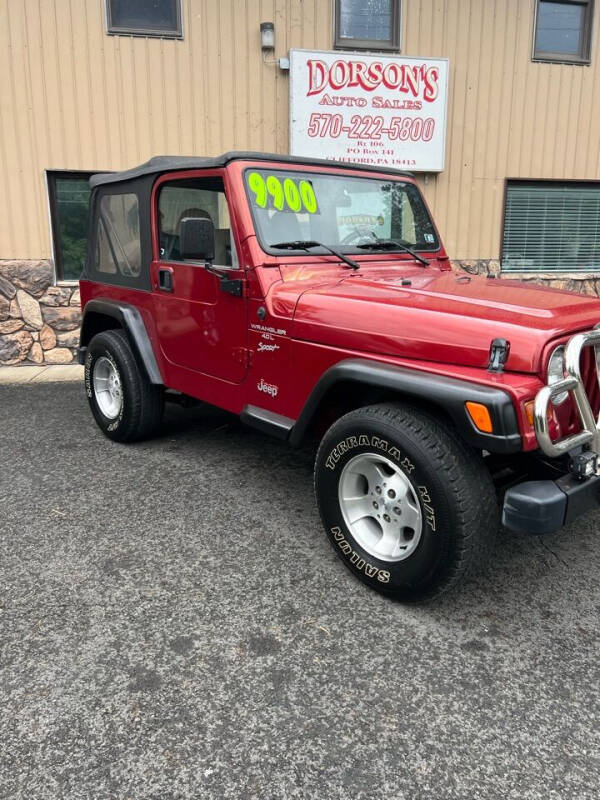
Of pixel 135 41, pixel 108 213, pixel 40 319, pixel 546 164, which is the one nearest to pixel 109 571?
pixel 108 213

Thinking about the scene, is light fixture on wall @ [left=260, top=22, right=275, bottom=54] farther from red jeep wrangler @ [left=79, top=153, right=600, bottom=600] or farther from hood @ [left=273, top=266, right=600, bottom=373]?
hood @ [left=273, top=266, right=600, bottom=373]

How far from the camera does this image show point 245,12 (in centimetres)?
724

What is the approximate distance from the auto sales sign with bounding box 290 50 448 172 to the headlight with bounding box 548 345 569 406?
6093mm

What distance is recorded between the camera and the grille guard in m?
2.13

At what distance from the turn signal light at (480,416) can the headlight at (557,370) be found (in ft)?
0.94

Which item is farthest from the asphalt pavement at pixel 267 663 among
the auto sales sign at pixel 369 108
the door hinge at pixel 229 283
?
the auto sales sign at pixel 369 108

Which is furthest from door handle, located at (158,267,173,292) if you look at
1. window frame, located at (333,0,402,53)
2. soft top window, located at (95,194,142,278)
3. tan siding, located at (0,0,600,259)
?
window frame, located at (333,0,402,53)

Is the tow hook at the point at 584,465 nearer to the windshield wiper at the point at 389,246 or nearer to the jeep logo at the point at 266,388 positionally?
the jeep logo at the point at 266,388

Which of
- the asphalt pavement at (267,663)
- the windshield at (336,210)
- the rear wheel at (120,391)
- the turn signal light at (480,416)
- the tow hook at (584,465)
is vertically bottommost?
the asphalt pavement at (267,663)

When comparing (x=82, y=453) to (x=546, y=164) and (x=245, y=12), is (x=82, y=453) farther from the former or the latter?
(x=546, y=164)

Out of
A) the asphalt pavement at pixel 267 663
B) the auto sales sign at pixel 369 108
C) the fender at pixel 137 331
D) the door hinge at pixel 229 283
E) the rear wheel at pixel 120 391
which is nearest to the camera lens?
the asphalt pavement at pixel 267 663

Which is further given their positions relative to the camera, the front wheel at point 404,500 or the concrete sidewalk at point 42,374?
the concrete sidewalk at point 42,374

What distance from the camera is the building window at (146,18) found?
7055 millimetres

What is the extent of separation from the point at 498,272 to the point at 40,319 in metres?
6.18
